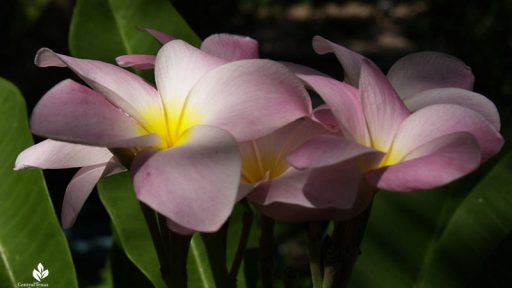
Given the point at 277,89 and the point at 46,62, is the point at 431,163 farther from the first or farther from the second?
the point at 46,62

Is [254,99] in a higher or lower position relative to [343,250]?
higher

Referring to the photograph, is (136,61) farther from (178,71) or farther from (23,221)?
(23,221)

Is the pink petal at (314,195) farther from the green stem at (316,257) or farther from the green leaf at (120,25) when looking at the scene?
the green leaf at (120,25)

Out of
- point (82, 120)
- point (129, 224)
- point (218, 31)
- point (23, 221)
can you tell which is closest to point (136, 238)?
point (129, 224)

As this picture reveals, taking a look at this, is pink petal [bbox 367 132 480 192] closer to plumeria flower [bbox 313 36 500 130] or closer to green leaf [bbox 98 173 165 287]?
plumeria flower [bbox 313 36 500 130]

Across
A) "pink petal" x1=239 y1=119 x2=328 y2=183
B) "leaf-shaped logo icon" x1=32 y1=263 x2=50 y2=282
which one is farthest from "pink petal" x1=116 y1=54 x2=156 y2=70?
"leaf-shaped logo icon" x1=32 y1=263 x2=50 y2=282

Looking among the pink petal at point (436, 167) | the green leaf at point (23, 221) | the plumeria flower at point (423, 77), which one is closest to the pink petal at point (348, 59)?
the plumeria flower at point (423, 77)

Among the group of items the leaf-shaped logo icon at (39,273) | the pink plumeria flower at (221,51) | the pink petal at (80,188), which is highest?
the pink plumeria flower at (221,51)
